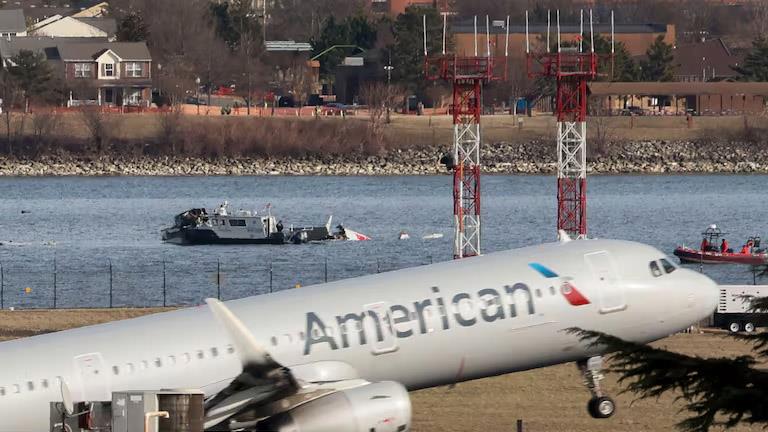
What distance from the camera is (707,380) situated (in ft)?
48.4

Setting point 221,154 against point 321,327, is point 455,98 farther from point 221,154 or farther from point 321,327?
point 221,154

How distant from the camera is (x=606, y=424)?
38.3 meters

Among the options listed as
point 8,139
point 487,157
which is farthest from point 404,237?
point 8,139

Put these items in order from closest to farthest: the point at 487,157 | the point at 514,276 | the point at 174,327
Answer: the point at 174,327 < the point at 514,276 < the point at 487,157

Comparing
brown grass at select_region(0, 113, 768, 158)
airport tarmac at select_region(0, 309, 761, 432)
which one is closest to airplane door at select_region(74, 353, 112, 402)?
airport tarmac at select_region(0, 309, 761, 432)

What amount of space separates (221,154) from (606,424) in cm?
16122

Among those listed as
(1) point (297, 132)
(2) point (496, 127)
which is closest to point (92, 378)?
(2) point (496, 127)

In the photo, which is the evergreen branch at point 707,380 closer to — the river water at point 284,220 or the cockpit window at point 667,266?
the cockpit window at point 667,266

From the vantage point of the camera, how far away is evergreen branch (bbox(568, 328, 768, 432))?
14641 mm

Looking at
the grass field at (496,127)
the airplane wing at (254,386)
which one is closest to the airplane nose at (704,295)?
the airplane wing at (254,386)

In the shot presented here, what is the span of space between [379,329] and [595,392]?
19.5 ft

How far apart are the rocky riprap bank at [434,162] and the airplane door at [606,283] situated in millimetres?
153516

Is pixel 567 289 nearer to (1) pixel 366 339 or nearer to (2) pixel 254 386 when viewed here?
(1) pixel 366 339

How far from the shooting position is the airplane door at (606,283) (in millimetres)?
34938
